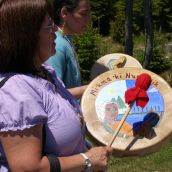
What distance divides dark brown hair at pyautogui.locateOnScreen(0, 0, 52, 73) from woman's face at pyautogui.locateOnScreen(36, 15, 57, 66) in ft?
0.08

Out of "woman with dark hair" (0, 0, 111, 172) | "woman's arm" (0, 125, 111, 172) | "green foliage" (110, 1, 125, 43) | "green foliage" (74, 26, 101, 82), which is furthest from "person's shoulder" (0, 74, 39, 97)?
"green foliage" (110, 1, 125, 43)

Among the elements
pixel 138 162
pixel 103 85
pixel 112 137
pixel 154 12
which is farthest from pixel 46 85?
pixel 154 12

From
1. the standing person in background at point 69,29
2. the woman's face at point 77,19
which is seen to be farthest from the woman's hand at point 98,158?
the woman's face at point 77,19

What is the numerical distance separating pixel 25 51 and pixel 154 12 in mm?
17149

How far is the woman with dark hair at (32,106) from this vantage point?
5.44 ft

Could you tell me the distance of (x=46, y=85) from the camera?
1.84 meters

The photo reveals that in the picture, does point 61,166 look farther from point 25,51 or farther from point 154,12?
point 154,12

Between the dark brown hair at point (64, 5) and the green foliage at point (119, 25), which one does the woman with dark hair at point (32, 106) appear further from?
the green foliage at point (119, 25)

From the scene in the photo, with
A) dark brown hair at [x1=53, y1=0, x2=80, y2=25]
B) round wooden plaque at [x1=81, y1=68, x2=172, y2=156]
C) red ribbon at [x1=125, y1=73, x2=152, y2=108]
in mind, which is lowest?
round wooden plaque at [x1=81, y1=68, x2=172, y2=156]

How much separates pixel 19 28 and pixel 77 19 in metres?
1.13

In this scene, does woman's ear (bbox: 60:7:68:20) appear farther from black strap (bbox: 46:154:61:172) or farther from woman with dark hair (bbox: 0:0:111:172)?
black strap (bbox: 46:154:61:172)

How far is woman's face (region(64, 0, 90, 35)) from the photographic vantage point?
2.83 m

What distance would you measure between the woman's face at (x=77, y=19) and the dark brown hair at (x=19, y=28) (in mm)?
1070

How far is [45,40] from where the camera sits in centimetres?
180
